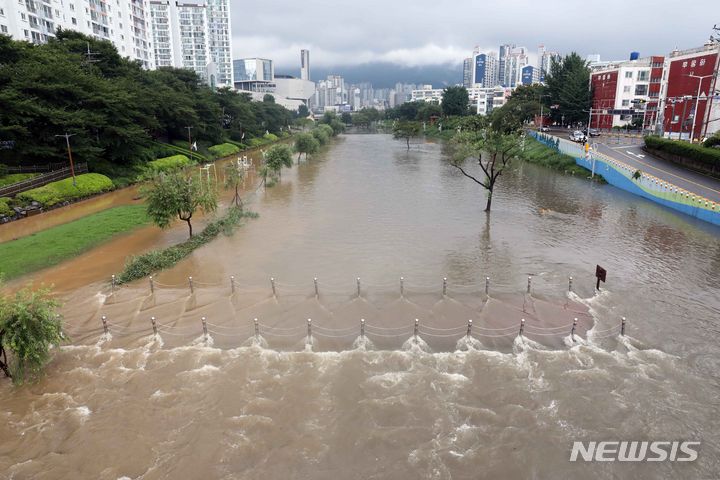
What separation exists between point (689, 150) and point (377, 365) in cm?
4297

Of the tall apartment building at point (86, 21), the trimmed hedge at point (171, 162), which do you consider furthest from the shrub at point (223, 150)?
the tall apartment building at point (86, 21)

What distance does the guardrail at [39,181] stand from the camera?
36700mm

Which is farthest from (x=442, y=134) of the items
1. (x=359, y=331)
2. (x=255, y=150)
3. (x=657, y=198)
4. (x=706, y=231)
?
(x=359, y=331)

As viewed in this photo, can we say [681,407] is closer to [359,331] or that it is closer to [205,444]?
[359,331]

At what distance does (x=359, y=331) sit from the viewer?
17.2m

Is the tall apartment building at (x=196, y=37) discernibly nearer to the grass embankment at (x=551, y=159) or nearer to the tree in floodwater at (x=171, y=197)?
the grass embankment at (x=551, y=159)

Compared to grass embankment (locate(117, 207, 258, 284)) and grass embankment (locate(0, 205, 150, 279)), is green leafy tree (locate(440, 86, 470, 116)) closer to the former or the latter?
grass embankment (locate(117, 207, 258, 284))

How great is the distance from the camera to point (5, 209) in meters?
33.9

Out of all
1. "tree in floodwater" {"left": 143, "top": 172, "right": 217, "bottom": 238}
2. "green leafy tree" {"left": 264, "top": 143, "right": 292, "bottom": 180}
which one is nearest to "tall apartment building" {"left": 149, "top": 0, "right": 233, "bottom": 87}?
"green leafy tree" {"left": 264, "top": 143, "right": 292, "bottom": 180}

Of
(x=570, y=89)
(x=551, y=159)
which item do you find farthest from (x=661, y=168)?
(x=570, y=89)

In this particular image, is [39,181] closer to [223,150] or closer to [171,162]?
[171,162]

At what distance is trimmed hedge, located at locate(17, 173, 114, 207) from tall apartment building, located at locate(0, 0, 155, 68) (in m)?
18.4

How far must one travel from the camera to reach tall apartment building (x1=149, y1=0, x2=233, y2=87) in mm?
153125

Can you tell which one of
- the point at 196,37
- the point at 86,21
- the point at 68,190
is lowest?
the point at 68,190
